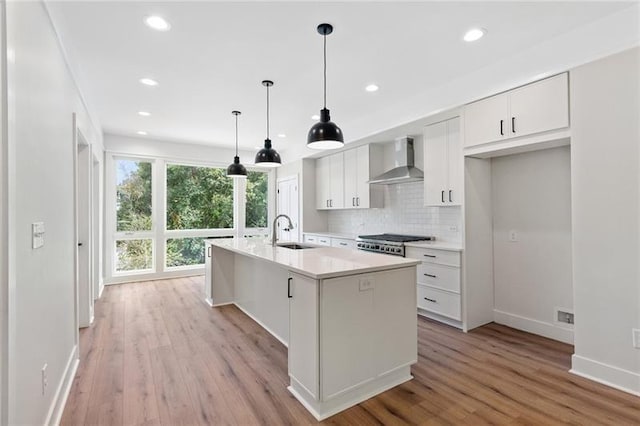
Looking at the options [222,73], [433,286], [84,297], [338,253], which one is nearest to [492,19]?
[338,253]

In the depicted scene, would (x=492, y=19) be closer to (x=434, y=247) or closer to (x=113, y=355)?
(x=434, y=247)

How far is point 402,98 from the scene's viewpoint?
3.98 m

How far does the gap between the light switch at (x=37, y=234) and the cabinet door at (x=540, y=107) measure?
3.67 metres

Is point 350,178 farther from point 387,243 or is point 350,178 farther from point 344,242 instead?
point 387,243

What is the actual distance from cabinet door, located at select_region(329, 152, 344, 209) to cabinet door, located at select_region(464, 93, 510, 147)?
2648mm

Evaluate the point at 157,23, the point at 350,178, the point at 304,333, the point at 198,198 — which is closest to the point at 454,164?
the point at 350,178

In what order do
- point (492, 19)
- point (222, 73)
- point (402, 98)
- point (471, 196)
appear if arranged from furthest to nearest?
point (402, 98)
point (471, 196)
point (222, 73)
point (492, 19)

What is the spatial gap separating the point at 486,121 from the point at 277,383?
3091 mm

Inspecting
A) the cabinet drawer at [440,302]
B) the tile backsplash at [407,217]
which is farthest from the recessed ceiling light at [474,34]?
the cabinet drawer at [440,302]

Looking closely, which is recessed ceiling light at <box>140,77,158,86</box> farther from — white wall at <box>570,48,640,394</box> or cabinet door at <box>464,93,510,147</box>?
white wall at <box>570,48,640,394</box>

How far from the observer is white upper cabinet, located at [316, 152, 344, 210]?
5.84 meters

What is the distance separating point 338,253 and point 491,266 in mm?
2012

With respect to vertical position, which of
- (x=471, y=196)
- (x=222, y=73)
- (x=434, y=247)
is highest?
(x=222, y=73)

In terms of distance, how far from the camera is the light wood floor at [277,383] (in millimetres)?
1999
